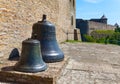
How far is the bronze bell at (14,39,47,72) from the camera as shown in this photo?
3.32 m

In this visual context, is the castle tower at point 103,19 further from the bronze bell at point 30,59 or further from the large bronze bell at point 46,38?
the bronze bell at point 30,59

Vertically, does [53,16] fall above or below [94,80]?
above

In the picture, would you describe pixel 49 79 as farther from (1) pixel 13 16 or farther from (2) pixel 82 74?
(1) pixel 13 16

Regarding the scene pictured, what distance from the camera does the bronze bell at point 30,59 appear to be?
3318mm

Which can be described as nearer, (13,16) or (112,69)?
(13,16)

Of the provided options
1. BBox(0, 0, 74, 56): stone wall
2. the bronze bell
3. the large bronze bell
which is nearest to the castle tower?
BBox(0, 0, 74, 56): stone wall

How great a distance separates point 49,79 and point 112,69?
1831mm

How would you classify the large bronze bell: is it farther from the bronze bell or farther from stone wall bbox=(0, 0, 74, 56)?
the bronze bell

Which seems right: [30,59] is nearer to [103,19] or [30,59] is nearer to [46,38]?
[46,38]

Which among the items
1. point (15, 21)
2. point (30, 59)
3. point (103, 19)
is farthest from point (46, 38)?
point (103, 19)

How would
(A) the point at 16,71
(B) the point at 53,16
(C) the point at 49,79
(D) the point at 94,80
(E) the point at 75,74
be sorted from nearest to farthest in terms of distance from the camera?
(C) the point at 49,79 → (A) the point at 16,71 → (D) the point at 94,80 → (E) the point at 75,74 → (B) the point at 53,16

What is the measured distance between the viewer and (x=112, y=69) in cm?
438

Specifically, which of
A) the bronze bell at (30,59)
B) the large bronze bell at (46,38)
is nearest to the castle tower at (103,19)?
the large bronze bell at (46,38)

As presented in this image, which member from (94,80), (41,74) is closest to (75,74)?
(94,80)
